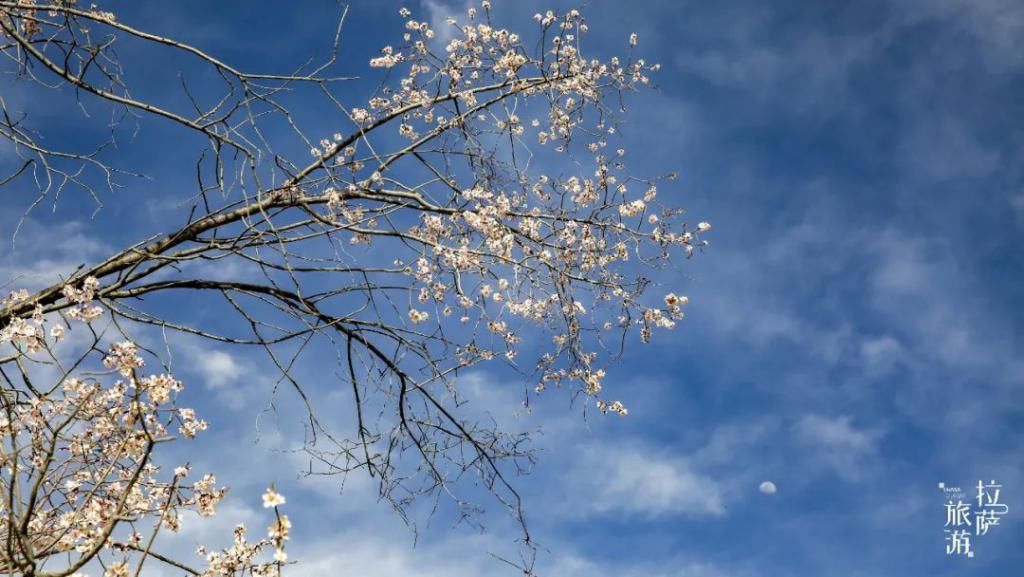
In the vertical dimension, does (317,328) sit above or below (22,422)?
above

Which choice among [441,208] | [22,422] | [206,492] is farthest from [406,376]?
[22,422]

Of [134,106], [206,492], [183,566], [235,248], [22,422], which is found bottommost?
[183,566]

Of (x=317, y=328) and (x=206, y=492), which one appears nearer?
(x=206, y=492)

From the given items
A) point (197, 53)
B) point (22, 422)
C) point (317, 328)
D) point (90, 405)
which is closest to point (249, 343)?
point (317, 328)

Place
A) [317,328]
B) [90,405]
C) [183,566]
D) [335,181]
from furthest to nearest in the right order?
1. [335,181]
2. [317,328]
3. [90,405]
4. [183,566]

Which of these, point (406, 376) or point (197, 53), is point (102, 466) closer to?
point (406, 376)

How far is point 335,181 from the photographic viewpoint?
5707mm

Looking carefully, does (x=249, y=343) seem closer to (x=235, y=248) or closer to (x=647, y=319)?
(x=235, y=248)

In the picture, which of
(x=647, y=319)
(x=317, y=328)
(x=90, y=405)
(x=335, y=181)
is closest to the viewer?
(x=90, y=405)

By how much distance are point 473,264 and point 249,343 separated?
61.0 inches

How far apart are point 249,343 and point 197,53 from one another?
1.82 metres

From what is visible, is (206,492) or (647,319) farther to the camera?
(647,319)

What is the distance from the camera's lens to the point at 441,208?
234 inches

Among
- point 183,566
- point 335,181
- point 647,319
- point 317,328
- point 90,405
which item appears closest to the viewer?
point 183,566
